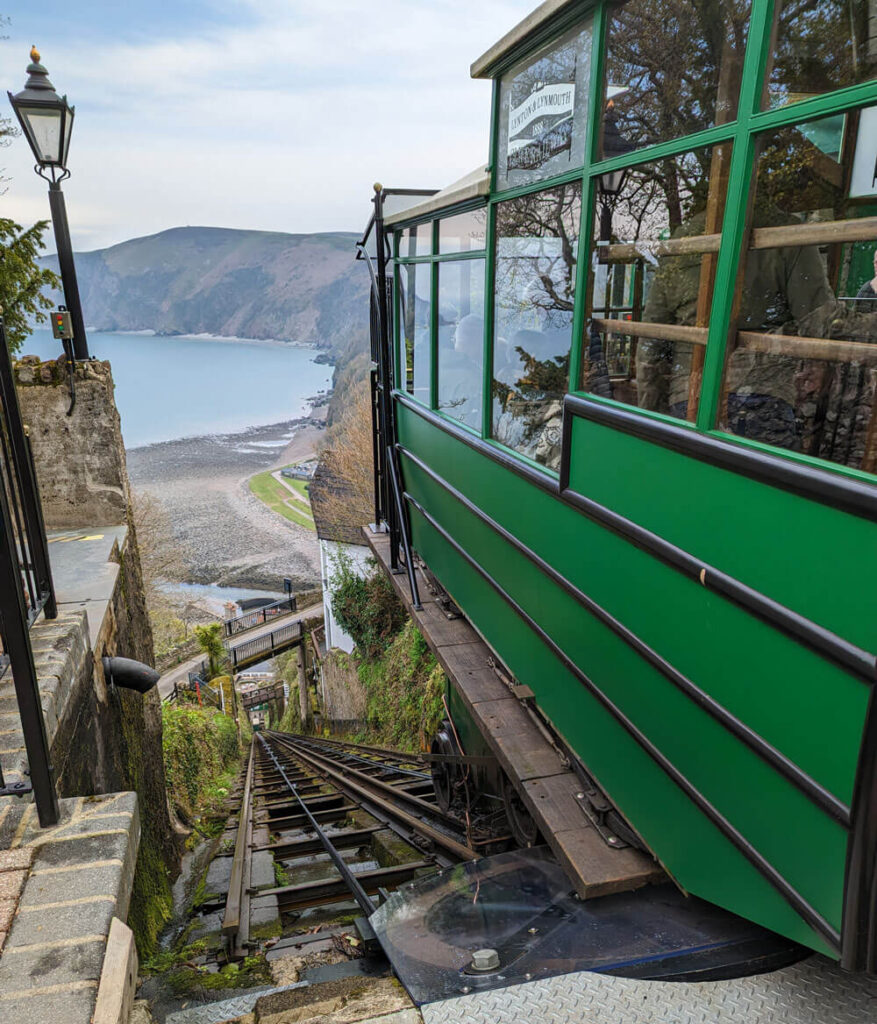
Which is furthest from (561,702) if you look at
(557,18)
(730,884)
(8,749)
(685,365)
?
(557,18)

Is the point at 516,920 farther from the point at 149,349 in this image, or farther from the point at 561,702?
the point at 149,349

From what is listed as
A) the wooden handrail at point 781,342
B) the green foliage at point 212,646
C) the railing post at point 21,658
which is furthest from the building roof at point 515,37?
the green foliage at point 212,646

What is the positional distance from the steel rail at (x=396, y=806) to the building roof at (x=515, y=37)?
4318mm

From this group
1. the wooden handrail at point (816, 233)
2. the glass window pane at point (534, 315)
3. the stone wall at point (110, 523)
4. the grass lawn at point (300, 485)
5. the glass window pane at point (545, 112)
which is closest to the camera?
the wooden handrail at point (816, 233)

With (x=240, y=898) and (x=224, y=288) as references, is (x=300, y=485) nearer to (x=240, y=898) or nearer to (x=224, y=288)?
(x=240, y=898)

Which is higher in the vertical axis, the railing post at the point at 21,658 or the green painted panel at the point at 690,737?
the railing post at the point at 21,658

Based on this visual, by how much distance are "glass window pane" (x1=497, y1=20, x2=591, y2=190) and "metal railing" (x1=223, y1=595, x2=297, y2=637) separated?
25969mm

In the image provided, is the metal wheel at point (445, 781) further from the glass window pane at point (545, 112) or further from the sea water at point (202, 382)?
the sea water at point (202, 382)

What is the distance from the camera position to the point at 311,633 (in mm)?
23234

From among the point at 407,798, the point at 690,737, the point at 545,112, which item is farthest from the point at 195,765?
the point at 545,112

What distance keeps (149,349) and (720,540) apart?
193m

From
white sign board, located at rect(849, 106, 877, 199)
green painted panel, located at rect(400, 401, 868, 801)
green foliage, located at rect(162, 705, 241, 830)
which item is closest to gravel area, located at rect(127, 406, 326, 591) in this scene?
green foliage, located at rect(162, 705, 241, 830)

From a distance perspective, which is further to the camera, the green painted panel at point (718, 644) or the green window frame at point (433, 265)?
the green window frame at point (433, 265)

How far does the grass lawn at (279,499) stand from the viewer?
60.1m
